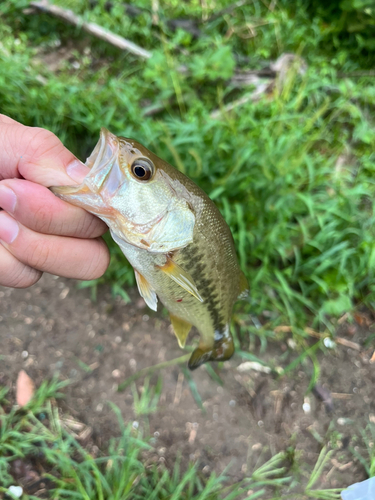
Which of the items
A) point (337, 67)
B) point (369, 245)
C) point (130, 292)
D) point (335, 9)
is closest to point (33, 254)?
point (130, 292)

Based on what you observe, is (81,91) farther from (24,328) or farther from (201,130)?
(24,328)

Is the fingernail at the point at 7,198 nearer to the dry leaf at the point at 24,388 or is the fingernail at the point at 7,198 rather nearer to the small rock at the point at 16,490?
the dry leaf at the point at 24,388

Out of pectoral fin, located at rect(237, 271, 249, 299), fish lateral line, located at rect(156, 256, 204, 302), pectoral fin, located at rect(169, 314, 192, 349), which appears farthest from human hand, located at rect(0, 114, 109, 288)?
pectoral fin, located at rect(237, 271, 249, 299)

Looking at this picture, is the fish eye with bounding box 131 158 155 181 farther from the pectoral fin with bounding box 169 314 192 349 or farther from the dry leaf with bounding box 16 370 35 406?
the dry leaf with bounding box 16 370 35 406

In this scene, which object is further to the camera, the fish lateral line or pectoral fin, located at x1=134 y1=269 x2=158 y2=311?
pectoral fin, located at x1=134 y1=269 x2=158 y2=311

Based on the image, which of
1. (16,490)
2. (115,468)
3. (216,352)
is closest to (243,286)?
(216,352)

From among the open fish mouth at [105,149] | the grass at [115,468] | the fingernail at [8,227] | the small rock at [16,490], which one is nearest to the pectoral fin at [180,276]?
the open fish mouth at [105,149]
